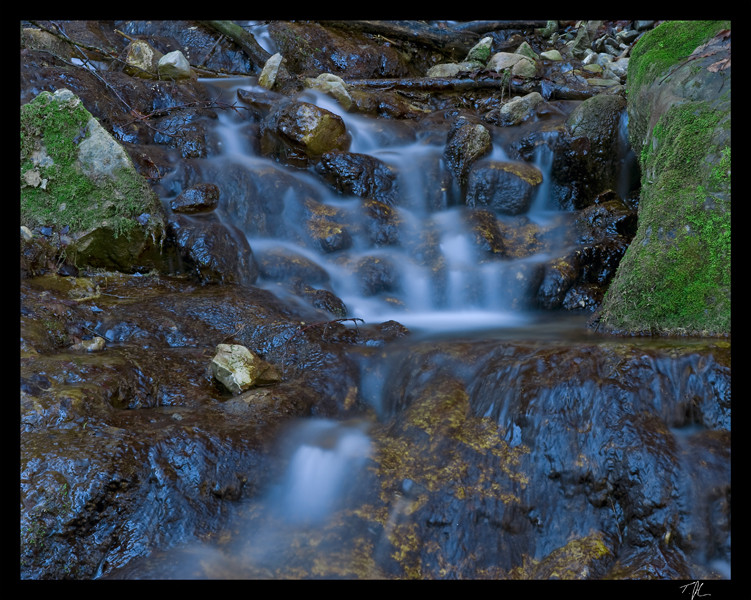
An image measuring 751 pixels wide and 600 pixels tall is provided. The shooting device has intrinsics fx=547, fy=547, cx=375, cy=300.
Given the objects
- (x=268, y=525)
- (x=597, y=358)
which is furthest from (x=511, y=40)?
(x=268, y=525)

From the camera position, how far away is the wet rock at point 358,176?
26.7ft

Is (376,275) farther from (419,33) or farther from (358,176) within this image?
(419,33)

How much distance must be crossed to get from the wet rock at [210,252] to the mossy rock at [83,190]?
236 mm

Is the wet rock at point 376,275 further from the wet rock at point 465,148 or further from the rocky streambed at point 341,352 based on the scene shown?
the wet rock at point 465,148

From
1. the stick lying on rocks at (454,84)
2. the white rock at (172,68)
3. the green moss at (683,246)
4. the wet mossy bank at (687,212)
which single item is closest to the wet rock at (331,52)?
the stick lying on rocks at (454,84)

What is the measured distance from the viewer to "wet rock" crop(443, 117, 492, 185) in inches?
333

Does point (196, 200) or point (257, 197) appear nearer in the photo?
point (196, 200)

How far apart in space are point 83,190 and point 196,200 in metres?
1.22

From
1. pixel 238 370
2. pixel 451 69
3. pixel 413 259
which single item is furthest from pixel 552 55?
pixel 238 370

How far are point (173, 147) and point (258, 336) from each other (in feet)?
14.8

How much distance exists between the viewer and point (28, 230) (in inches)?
219

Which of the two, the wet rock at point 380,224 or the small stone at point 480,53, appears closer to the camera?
the wet rock at point 380,224

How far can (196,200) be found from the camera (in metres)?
6.64
